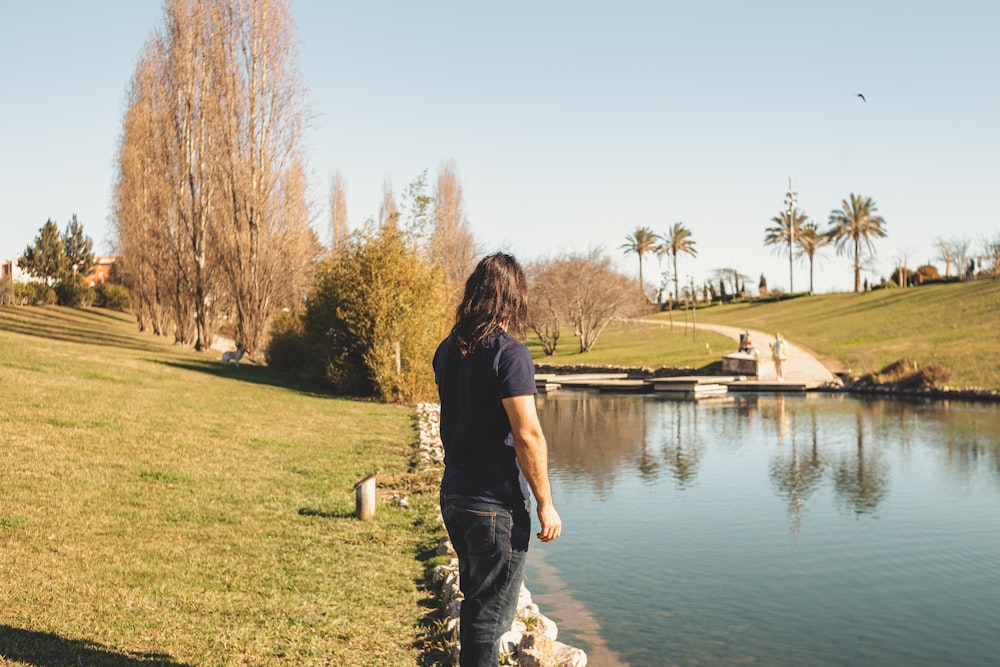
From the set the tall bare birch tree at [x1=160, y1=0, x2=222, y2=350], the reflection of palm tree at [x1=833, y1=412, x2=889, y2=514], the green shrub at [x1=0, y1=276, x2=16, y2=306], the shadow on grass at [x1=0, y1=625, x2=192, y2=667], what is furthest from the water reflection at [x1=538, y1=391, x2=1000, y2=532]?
the green shrub at [x1=0, y1=276, x2=16, y2=306]

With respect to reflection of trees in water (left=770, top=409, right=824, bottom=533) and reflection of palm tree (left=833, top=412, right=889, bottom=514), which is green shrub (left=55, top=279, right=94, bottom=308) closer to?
reflection of trees in water (left=770, top=409, right=824, bottom=533)

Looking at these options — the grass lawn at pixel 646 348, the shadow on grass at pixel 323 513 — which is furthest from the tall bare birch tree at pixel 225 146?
the shadow on grass at pixel 323 513

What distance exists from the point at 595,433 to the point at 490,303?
1888 centimetres

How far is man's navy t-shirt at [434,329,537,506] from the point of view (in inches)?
142

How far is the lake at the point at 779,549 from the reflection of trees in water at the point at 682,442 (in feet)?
0.31

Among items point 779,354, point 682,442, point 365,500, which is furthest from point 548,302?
point 365,500

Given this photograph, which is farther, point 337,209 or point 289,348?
point 337,209

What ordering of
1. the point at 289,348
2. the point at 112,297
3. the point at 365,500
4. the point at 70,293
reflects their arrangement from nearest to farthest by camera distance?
the point at 365,500, the point at 289,348, the point at 70,293, the point at 112,297

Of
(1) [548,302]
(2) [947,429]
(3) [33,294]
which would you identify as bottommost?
(2) [947,429]

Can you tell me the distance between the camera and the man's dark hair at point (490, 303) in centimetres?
372

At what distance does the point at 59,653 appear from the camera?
180 inches

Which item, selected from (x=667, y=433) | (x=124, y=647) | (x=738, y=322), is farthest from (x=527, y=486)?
(x=738, y=322)

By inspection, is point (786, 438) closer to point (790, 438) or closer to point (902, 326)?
point (790, 438)

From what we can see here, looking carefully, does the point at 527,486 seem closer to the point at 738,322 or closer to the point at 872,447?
the point at 872,447
